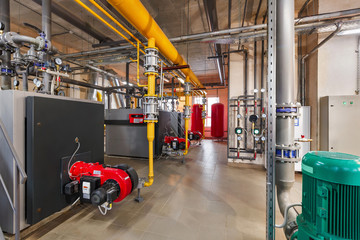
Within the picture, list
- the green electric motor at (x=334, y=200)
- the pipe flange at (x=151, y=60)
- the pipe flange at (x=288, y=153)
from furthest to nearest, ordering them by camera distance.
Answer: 1. the pipe flange at (x=151, y=60)
2. the pipe flange at (x=288, y=153)
3. the green electric motor at (x=334, y=200)

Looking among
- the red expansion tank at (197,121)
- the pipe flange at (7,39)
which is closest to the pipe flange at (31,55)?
the pipe flange at (7,39)

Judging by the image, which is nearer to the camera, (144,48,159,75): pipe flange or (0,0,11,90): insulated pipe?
(0,0,11,90): insulated pipe

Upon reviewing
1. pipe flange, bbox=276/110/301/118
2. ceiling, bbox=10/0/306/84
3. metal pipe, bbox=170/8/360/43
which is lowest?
pipe flange, bbox=276/110/301/118

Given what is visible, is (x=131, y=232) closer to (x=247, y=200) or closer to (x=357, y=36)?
(x=247, y=200)

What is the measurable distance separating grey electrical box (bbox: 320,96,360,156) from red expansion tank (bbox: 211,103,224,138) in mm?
5758

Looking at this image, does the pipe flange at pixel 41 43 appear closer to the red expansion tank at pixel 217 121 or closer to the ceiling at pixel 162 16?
the ceiling at pixel 162 16

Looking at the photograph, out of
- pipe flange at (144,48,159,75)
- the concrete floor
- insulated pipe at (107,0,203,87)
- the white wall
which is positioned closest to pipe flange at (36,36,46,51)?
insulated pipe at (107,0,203,87)

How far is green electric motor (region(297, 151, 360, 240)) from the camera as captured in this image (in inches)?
28.6

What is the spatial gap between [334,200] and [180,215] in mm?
1672

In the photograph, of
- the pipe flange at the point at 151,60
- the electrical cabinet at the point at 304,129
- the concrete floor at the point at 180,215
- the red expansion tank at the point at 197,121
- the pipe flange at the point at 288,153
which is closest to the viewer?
the pipe flange at the point at 288,153

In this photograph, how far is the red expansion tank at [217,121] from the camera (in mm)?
8773

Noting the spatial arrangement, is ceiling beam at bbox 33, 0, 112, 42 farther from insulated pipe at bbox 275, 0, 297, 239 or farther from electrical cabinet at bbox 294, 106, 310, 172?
electrical cabinet at bbox 294, 106, 310, 172

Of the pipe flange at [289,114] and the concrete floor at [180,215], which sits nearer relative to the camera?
the pipe flange at [289,114]

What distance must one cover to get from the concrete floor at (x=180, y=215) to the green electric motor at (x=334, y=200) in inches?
43.4
